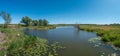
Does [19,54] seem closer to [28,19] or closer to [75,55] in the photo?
[75,55]

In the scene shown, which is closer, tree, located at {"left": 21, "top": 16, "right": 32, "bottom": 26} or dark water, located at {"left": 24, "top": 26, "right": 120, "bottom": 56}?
dark water, located at {"left": 24, "top": 26, "right": 120, "bottom": 56}

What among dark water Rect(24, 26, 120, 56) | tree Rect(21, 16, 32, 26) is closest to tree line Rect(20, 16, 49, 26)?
tree Rect(21, 16, 32, 26)

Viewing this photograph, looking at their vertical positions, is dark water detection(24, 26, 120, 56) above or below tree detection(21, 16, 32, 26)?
below

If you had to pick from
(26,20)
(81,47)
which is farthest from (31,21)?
(81,47)

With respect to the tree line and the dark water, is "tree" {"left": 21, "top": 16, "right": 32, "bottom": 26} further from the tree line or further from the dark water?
the dark water

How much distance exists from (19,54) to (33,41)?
190 inches

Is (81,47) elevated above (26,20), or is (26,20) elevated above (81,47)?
(26,20)

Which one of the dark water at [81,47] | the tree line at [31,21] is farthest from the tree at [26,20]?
the dark water at [81,47]

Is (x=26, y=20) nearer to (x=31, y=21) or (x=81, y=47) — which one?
(x=31, y=21)

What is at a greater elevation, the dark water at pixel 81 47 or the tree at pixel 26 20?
the tree at pixel 26 20

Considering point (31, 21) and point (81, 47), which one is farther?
point (31, 21)

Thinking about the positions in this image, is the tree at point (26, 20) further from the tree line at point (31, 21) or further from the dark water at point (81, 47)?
the dark water at point (81, 47)

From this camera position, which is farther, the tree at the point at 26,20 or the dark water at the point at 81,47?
the tree at the point at 26,20

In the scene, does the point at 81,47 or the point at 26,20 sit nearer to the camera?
the point at 81,47
